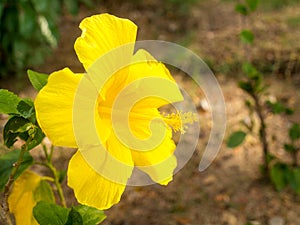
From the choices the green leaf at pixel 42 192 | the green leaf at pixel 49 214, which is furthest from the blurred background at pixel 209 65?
the green leaf at pixel 49 214

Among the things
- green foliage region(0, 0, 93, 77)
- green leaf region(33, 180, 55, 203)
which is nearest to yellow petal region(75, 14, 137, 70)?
green leaf region(33, 180, 55, 203)

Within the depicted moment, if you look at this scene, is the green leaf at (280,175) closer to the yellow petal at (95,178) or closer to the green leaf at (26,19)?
the yellow petal at (95,178)

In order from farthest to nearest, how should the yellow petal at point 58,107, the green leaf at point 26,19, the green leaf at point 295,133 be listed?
the green leaf at point 26,19 → the green leaf at point 295,133 → the yellow petal at point 58,107

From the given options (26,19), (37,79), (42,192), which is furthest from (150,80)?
(26,19)

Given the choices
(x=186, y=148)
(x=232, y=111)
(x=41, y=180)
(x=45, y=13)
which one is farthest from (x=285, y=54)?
(x=41, y=180)

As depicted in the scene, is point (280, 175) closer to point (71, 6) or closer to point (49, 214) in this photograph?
point (49, 214)

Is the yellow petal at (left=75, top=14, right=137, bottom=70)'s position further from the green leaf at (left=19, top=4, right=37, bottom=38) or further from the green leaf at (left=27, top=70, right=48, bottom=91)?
the green leaf at (left=19, top=4, right=37, bottom=38)
